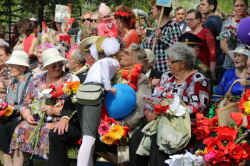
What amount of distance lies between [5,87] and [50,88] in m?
1.49

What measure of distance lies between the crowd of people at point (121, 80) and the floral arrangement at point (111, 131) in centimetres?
11

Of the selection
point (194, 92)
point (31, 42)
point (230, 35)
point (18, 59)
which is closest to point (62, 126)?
point (194, 92)

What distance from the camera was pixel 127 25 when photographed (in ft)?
22.5

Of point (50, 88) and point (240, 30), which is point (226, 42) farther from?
point (50, 88)

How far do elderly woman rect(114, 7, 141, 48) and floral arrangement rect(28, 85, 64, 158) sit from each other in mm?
1717

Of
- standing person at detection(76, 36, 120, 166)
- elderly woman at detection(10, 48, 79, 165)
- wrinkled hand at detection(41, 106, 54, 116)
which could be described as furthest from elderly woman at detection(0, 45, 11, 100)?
standing person at detection(76, 36, 120, 166)

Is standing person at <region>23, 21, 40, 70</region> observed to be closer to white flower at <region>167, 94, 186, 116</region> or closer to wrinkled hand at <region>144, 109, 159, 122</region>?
wrinkled hand at <region>144, 109, 159, 122</region>

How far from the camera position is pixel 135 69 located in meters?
5.09

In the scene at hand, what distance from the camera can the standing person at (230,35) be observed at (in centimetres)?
591

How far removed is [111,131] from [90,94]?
477 millimetres

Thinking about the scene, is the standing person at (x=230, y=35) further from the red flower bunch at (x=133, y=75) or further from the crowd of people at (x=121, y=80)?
the red flower bunch at (x=133, y=75)

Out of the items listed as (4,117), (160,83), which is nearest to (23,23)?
(4,117)

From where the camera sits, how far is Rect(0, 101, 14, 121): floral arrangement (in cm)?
596

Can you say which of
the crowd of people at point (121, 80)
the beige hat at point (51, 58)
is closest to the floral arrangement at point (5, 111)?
the crowd of people at point (121, 80)
